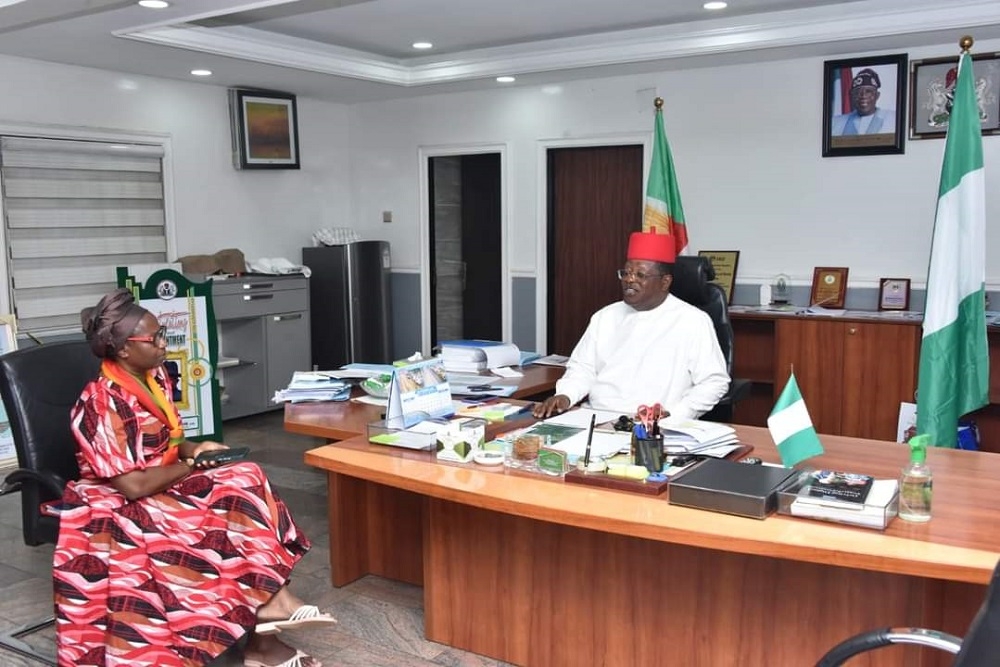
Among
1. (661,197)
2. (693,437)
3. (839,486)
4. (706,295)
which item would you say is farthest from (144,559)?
(661,197)

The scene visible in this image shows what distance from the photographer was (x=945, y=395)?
336 centimetres

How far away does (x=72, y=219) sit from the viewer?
5.62 metres

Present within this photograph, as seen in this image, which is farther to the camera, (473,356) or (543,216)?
(543,216)

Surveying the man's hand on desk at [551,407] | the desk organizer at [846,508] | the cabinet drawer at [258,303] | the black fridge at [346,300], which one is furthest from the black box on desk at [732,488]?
the black fridge at [346,300]

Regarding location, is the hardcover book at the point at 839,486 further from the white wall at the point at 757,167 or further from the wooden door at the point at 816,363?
the white wall at the point at 757,167

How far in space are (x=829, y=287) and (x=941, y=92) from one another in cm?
125

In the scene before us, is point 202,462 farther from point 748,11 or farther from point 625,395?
point 748,11

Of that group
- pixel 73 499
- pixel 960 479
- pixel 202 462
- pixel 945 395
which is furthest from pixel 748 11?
pixel 73 499

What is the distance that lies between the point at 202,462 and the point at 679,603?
1462mm

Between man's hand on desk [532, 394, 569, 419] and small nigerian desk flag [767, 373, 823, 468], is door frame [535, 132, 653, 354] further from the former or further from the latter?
small nigerian desk flag [767, 373, 823, 468]

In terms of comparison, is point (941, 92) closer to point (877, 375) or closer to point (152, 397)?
point (877, 375)

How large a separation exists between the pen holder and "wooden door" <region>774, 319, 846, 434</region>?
9.99 feet

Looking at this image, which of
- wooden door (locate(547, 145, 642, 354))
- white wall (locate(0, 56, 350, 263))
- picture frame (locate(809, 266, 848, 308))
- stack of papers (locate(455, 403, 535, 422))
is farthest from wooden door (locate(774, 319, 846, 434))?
white wall (locate(0, 56, 350, 263))

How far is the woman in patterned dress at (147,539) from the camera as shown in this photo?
248 centimetres
